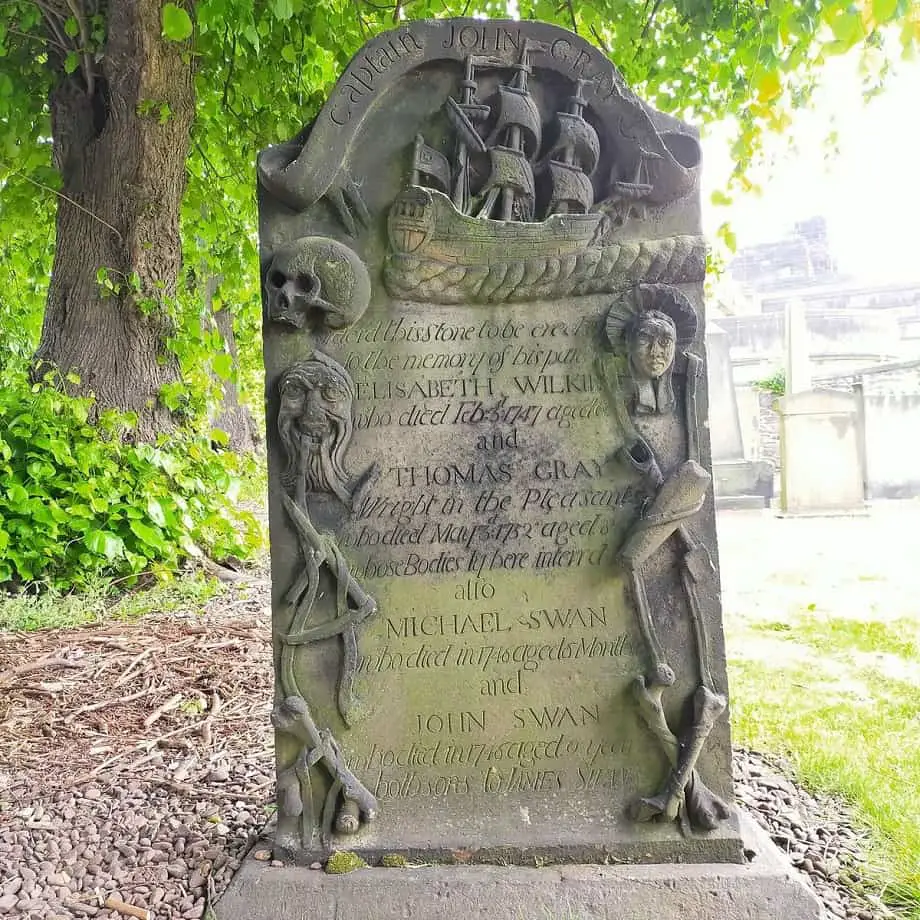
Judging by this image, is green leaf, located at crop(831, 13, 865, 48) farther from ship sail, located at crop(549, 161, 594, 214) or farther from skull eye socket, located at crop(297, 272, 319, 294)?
skull eye socket, located at crop(297, 272, 319, 294)

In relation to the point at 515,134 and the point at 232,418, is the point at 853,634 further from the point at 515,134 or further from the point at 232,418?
the point at 232,418

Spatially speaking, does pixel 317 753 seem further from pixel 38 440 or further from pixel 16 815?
pixel 38 440

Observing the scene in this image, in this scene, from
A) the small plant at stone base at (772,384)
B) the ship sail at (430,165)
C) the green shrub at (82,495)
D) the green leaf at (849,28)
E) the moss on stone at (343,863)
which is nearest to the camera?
the moss on stone at (343,863)

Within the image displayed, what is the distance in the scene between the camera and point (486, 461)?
8.56 ft

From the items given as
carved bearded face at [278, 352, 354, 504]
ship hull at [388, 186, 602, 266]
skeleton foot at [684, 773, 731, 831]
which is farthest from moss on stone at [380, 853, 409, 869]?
ship hull at [388, 186, 602, 266]

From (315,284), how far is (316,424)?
0.47 m

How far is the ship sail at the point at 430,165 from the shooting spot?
262 cm

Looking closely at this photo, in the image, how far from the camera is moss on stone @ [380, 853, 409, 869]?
7.89ft

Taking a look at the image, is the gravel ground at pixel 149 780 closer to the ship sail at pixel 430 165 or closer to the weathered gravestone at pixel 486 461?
the weathered gravestone at pixel 486 461

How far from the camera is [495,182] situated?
264cm

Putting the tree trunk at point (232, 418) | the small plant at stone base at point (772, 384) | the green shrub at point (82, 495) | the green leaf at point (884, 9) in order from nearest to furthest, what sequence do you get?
the green leaf at point (884, 9) < the green shrub at point (82, 495) < the tree trunk at point (232, 418) < the small plant at stone base at point (772, 384)

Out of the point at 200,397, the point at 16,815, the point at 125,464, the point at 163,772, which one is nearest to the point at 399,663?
the point at 163,772

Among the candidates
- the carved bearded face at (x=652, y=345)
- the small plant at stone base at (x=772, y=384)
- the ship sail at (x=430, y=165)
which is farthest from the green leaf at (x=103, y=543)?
the small plant at stone base at (x=772, y=384)

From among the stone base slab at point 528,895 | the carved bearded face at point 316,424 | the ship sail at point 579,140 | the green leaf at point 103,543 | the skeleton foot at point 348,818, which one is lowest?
the stone base slab at point 528,895
